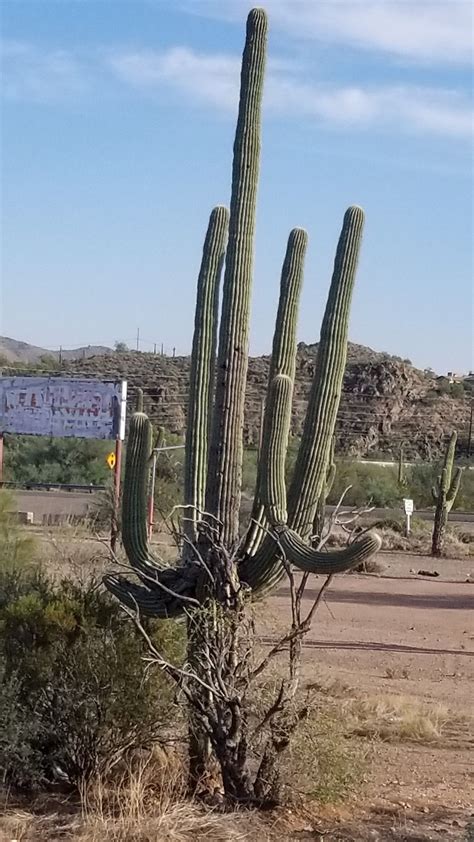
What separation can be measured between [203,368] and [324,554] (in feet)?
7.20

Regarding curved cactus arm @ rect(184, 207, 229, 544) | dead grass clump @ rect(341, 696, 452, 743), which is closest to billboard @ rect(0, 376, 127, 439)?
dead grass clump @ rect(341, 696, 452, 743)

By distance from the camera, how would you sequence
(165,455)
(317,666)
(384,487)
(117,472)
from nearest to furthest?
(317,666), (117,472), (165,455), (384,487)

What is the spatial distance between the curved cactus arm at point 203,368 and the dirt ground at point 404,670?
1.16 meters

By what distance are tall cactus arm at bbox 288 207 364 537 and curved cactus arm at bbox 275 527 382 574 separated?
1.52ft

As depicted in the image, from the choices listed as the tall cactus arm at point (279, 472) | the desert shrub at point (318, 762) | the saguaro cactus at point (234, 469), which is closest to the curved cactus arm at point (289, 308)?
the saguaro cactus at point (234, 469)

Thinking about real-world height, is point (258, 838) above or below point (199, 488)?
below

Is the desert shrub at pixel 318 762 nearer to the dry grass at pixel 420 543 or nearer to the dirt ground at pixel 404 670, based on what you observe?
the dirt ground at pixel 404 670

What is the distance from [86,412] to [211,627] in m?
19.3

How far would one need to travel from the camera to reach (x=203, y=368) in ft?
33.8

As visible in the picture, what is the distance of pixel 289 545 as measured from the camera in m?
9.09

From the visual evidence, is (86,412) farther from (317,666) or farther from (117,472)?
(317,666)

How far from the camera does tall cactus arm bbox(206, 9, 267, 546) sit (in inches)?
383

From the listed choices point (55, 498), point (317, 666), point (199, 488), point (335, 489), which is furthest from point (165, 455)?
point (199, 488)

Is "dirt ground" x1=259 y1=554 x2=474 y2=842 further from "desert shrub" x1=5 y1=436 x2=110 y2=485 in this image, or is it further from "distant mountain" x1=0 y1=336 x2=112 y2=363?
"distant mountain" x1=0 y1=336 x2=112 y2=363
